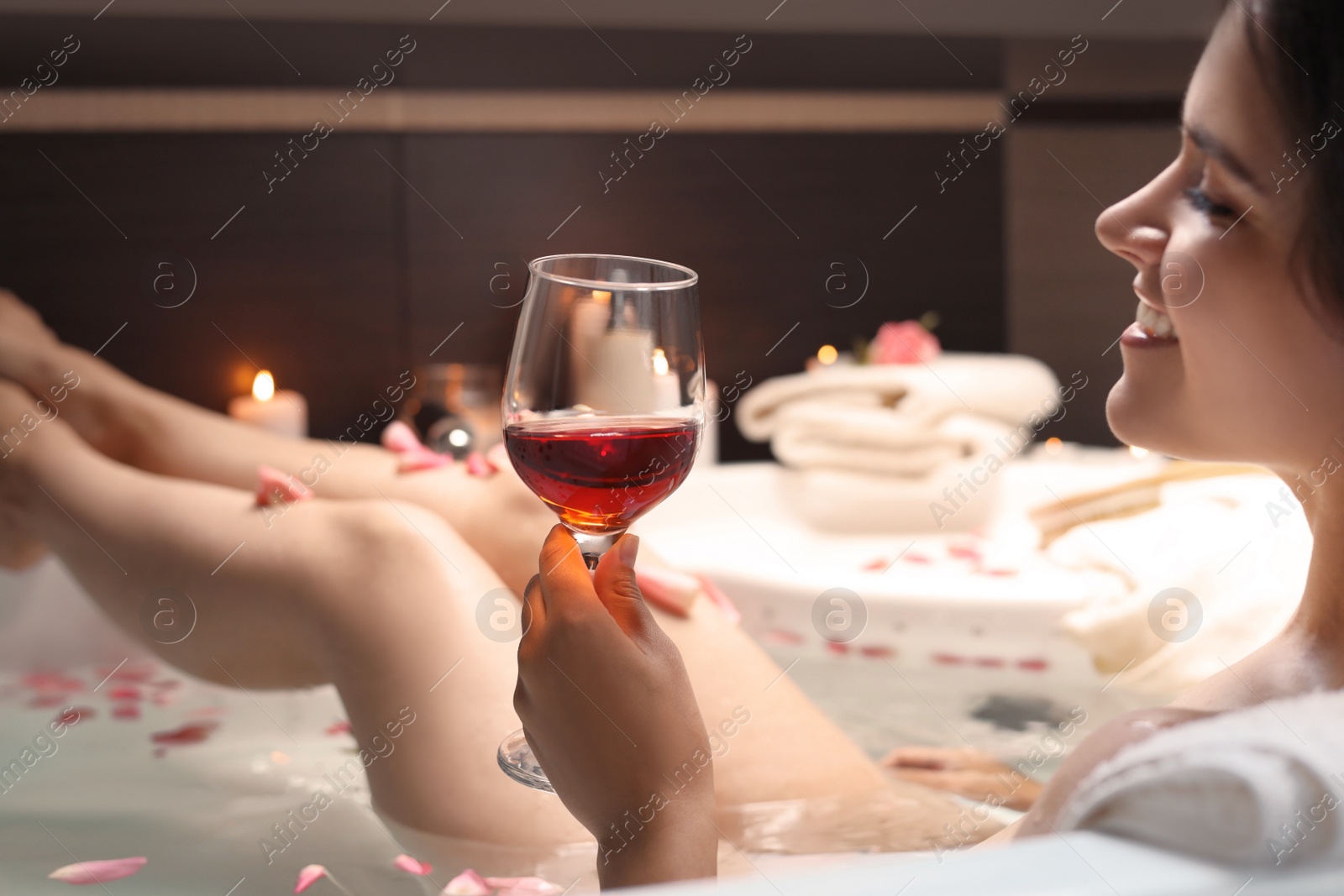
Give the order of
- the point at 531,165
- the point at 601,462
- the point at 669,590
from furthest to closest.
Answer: the point at 531,165 < the point at 669,590 < the point at 601,462

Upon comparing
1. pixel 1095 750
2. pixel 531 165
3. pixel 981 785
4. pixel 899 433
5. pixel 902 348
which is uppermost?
pixel 531 165

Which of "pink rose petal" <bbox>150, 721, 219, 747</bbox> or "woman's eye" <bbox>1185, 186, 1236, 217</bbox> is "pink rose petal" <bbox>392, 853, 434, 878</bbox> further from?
"woman's eye" <bbox>1185, 186, 1236, 217</bbox>

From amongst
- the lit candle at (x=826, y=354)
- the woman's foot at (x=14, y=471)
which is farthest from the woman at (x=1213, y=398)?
the lit candle at (x=826, y=354)

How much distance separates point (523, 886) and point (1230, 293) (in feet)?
2.14

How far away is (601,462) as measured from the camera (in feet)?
2.07

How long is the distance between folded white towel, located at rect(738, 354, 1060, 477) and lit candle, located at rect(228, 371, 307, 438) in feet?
3.38

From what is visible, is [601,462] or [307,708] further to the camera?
[307,708]

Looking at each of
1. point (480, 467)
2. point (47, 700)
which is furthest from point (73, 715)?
point (480, 467)

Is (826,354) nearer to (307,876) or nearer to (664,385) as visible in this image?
(307,876)

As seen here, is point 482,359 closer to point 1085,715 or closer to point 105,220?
point 105,220

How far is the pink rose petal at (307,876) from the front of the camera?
93 centimetres

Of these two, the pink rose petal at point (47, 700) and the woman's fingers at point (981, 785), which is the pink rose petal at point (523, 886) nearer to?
the woman's fingers at point (981, 785)

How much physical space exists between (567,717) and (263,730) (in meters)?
0.94

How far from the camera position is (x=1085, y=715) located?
144 cm
